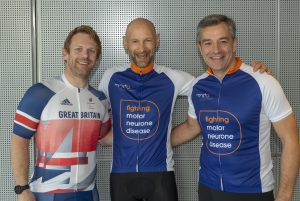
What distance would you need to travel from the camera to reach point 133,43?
7.26ft

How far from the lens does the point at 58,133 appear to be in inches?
77.7

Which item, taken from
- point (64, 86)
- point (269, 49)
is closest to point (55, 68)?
point (64, 86)

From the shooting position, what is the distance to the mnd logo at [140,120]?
2.22 m

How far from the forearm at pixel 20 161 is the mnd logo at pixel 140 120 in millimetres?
661

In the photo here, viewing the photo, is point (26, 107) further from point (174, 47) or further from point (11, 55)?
point (174, 47)

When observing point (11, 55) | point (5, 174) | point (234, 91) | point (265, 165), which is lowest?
point (5, 174)

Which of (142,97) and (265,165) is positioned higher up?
(142,97)

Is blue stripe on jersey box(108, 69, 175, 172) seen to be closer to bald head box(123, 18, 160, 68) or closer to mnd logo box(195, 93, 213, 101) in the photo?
bald head box(123, 18, 160, 68)

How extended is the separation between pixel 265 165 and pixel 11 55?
86.2 inches

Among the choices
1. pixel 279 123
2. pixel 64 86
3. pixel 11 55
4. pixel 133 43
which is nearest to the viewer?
pixel 279 123

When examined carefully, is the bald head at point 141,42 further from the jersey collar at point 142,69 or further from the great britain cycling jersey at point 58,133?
the great britain cycling jersey at point 58,133

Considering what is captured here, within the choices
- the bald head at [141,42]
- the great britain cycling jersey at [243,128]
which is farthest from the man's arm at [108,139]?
the great britain cycling jersey at [243,128]

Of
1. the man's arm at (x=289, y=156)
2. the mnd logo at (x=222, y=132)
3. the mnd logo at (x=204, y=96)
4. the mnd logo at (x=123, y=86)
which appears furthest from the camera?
the mnd logo at (x=123, y=86)

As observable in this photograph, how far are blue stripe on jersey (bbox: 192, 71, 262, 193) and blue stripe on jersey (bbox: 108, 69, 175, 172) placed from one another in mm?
377
